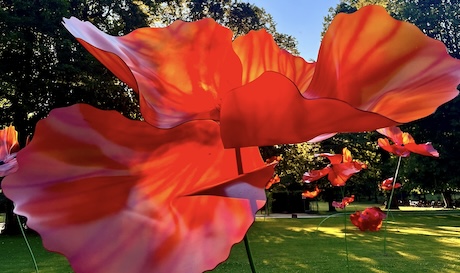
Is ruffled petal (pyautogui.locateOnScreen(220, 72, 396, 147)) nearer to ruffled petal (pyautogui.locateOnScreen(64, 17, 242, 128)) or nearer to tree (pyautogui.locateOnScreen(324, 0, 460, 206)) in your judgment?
ruffled petal (pyautogui.locateOnScreen(64, 17, 242, 128))

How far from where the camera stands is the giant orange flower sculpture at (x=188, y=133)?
18cm

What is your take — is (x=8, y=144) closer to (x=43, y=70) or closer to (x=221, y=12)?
(x=43, y=70)

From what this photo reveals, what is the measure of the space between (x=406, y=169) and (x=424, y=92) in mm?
14741

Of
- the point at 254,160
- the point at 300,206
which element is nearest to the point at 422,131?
the point at 300,206

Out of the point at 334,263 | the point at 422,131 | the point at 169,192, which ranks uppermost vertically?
the point at 422,131

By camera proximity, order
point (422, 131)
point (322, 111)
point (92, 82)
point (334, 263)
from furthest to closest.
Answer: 1. point (422, 131)
2. point (92, 82)
3. point (334, 263)
4. point (322, 111)

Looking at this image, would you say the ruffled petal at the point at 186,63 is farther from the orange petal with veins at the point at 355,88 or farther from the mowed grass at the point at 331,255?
the mowed grass at the point at 331,255

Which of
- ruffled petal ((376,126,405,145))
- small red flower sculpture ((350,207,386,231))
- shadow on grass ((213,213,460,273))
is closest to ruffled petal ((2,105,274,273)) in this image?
ruffled petal ((376,126,405,145))

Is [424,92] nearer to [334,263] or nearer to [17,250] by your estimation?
[334,263]

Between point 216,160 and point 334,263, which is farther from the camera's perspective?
point 334,263

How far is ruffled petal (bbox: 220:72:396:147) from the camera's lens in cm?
19

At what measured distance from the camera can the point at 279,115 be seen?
20 cm

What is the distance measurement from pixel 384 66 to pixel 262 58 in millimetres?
82

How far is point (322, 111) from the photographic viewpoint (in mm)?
193
